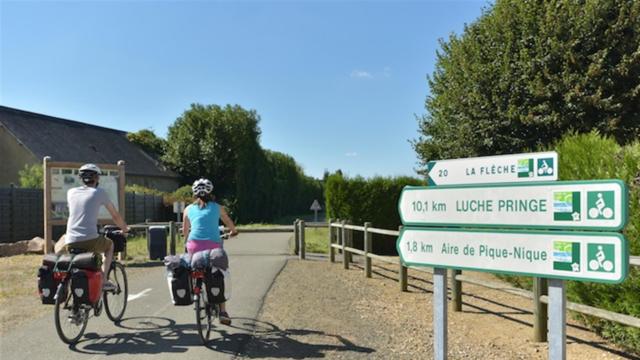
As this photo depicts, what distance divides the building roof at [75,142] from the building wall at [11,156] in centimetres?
28

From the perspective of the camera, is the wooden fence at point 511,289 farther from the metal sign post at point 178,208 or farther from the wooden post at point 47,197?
the metal sign post at point 178,208

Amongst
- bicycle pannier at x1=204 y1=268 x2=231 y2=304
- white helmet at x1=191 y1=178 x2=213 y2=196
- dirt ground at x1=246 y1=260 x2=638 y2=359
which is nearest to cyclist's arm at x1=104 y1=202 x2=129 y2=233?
white helmet at x1=191 y1=178 x2=213 y2=196

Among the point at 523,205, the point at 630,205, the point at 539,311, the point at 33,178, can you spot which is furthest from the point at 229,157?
the point at 523,205

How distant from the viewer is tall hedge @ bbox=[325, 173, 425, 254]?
17047 millimetres

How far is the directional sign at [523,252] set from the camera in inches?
125

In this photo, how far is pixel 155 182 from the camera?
42.1 m

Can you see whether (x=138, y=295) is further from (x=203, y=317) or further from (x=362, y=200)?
(x=362, y=200)

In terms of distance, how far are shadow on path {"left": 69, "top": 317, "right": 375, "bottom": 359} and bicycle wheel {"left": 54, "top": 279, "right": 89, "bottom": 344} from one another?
12 cm

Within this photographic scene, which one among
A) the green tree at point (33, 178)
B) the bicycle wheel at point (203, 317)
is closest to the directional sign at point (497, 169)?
the bicycle wheel at point (203, 317)

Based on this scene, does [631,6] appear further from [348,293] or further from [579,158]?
[348,293]

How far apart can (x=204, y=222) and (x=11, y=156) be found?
97.6 ft

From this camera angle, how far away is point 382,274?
12.3 metres

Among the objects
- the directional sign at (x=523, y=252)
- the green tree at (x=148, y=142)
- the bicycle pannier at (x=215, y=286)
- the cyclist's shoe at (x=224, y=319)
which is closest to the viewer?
the directional sign at (x=523, y=252)

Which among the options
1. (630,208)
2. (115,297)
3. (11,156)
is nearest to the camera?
(630,208)
